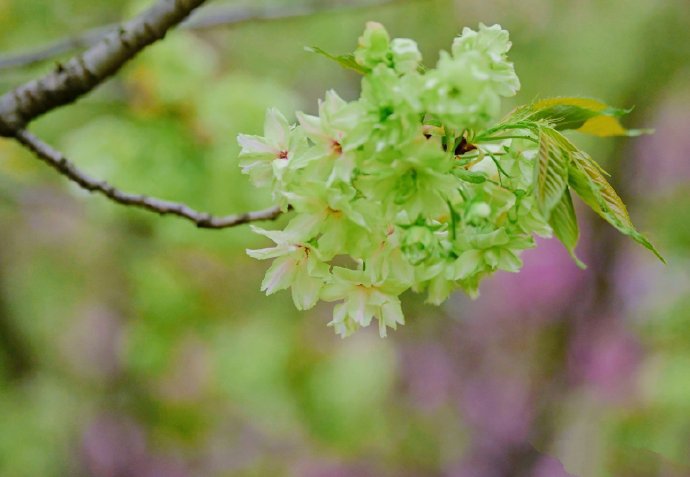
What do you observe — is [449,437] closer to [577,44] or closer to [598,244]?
[598,244]

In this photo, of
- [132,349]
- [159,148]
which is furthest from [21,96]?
[132,349]

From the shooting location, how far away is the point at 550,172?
893 millimetres

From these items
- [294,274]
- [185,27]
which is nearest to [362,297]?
[294,274]

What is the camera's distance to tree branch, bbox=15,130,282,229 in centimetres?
133

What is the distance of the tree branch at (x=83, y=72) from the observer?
1.22 meters

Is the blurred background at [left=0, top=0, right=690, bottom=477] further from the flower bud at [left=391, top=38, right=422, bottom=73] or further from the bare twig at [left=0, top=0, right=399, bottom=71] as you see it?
the flower bud at [left=391, top=38, right=422, bottom=73]

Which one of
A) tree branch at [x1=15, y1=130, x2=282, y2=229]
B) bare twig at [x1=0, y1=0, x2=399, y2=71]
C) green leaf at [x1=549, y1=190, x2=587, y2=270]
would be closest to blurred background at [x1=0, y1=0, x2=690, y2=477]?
bare twig at [x1=0, y1=0, x2=399, y2=71]

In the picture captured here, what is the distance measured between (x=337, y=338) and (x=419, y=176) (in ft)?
16.4

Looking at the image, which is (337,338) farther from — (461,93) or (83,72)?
(461,93)

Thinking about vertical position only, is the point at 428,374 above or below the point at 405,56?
below

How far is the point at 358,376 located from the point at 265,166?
390cm

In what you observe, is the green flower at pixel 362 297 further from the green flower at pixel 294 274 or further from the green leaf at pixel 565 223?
the green leaf at pixel 565 223

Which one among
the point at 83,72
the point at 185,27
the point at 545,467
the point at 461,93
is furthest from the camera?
the point at 545,467

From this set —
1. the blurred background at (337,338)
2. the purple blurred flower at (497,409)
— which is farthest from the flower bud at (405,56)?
the purple blurred flower at (497,409)
